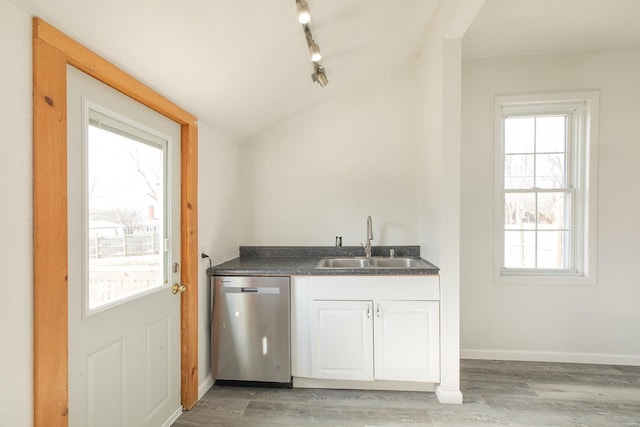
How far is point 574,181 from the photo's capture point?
101 inches

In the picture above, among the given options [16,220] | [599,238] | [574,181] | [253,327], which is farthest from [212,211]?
[599,238]

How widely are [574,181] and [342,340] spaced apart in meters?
2.52

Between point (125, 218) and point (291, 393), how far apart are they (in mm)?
1642

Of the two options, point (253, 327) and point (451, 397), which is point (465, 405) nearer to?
point (451, 397)

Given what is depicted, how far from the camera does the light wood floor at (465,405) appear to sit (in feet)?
5.81

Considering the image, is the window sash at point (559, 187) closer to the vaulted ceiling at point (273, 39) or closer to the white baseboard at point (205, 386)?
the vaulted ceiling at point (273, 39)

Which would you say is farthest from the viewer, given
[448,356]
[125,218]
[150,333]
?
[448,356]

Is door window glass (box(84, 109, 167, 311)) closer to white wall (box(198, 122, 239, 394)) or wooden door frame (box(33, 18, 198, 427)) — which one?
wooden door frame (box(33, 18, 198, 427))

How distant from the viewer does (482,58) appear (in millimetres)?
2572

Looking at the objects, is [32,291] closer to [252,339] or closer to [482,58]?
[252,339]

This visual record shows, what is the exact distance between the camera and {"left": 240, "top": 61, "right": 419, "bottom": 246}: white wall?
267 cm

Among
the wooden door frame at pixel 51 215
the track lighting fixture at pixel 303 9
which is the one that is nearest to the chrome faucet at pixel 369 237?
the track lighting fixture at pixel 303 9

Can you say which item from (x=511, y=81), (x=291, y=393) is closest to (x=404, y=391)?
(x=291, y=393)

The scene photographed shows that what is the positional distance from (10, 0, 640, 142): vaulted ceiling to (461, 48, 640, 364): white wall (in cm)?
22
